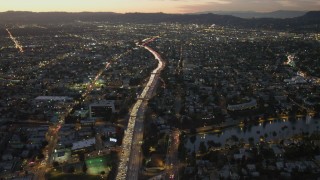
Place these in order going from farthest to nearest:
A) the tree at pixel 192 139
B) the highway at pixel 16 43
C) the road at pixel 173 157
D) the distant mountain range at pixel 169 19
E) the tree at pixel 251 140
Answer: the distant mountain range at pixel 169 19 < the highway at pixel 16 43 < the tree at pixel 192 139 < the tree at pixel 251 140 < the road at pixel 173 157

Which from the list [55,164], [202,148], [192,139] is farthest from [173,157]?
[55,164]

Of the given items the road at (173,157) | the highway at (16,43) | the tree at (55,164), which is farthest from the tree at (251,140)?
the highway at (16,43)

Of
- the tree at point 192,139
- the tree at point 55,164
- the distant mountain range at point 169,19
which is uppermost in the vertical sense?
the tree at point 55,164

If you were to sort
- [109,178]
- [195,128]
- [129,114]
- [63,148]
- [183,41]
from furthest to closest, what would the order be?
[183,41] → [129,114] → [195,128] → [63,148] → [109,178]

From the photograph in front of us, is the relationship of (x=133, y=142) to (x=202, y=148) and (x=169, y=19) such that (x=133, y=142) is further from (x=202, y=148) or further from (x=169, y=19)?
(x=169, y=19)

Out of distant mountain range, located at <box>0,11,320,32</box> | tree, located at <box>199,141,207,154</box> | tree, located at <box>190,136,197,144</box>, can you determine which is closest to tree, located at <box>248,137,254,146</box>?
tree, located at <box>199,141,207,154</box>

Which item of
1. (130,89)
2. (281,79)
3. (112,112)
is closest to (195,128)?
(112,112)

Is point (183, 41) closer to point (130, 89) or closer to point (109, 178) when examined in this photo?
point (130, 89)

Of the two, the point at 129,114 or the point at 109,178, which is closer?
the point at 109,178

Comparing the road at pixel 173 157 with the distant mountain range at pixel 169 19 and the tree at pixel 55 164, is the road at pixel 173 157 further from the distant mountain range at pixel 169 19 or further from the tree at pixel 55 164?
the distant mountain range at pixel 169 19
